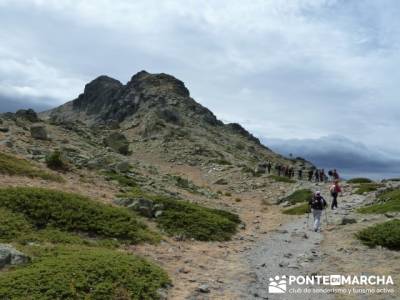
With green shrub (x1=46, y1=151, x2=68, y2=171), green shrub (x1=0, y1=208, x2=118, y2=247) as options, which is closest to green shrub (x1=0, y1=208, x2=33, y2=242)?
green shrub (x1=0, y1=208, x2=118, y2=247)

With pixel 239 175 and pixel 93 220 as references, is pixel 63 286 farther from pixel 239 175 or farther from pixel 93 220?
pixel 239 175

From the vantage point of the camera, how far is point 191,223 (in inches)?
953

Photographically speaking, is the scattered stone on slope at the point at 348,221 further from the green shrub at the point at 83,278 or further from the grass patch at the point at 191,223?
the green shrub at the point at 83,278

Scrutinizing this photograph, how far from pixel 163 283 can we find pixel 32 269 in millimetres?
4164

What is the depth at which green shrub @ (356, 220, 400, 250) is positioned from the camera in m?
18.6

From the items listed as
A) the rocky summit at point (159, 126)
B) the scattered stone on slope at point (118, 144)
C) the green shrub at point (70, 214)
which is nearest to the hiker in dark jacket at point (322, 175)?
the rocky summit at point (159, 126)

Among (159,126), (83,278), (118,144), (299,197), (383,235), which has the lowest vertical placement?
(83,278)

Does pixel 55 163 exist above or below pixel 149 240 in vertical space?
above

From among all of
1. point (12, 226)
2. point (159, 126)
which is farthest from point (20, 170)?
point (159, 126)

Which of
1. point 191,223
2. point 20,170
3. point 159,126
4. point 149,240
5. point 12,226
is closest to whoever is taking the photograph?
point 12,226

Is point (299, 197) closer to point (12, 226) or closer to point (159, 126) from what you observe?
point (12, 226)

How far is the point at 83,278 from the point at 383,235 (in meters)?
13.4

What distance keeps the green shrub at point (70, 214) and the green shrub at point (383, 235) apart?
9961 mm

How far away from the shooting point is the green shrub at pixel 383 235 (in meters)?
18.6
